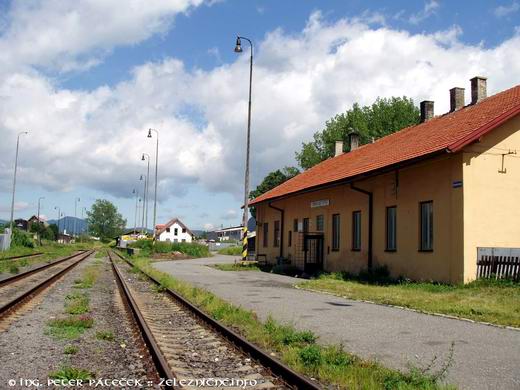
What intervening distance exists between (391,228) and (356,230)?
8.62 ft

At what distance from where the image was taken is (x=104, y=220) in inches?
6688

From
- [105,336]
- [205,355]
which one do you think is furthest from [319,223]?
[205,355]

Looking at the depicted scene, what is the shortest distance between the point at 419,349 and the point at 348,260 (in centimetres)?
1446

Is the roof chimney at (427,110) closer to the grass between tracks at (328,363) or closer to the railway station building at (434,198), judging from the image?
the railway station building at (434,198)

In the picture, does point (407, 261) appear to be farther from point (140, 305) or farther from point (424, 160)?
point (140, 305)

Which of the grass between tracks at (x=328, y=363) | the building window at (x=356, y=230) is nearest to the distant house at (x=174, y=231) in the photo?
the building window at (x=356, y=230)

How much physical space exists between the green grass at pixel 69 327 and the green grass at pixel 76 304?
1042 mm

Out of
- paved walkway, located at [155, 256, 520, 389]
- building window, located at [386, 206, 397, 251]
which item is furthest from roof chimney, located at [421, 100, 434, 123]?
paved walkway, located at [155, 256, 520, 389]

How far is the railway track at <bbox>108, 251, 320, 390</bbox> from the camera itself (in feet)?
19.2

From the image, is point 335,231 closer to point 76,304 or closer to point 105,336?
point 76,304

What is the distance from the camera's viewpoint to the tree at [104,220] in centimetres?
16850

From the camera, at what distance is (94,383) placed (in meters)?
5.70

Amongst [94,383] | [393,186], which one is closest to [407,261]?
[393,186]

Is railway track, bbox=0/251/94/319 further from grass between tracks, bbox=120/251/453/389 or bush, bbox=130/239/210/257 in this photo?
bush, bbox=130/239/210/257
